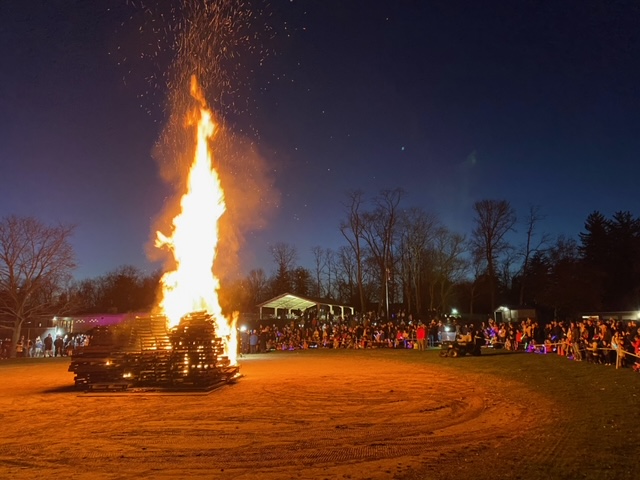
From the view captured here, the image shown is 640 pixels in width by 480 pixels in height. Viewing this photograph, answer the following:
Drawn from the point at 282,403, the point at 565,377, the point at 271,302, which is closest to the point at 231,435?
the point at 282,403

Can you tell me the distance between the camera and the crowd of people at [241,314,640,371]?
18.4 metres

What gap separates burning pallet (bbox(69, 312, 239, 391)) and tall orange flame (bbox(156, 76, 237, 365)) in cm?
380

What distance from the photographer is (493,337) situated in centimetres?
2895

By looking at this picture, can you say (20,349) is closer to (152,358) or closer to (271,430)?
(152,358)

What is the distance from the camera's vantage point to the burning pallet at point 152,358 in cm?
1465

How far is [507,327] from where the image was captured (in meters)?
28.7

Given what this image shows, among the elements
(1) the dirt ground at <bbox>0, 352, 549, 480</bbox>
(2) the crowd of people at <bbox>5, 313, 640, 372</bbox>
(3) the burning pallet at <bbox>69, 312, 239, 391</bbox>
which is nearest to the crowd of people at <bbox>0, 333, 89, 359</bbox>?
(2) the crowd of people at <bbox>5, 313, 640, 372</bbox>

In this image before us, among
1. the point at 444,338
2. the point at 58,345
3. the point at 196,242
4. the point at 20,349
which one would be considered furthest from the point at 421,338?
the point at 20,349

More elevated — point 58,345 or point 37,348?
point 58,345

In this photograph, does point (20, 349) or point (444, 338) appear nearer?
point (444, 338)

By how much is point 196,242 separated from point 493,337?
18590mm

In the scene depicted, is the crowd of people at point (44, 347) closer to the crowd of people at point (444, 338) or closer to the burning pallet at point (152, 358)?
the crowd of people at point (444, 338)

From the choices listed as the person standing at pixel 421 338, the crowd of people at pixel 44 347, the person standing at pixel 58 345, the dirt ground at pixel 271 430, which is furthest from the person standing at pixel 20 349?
the person standing at pixel 421 338

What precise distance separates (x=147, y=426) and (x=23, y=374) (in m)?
14.4
